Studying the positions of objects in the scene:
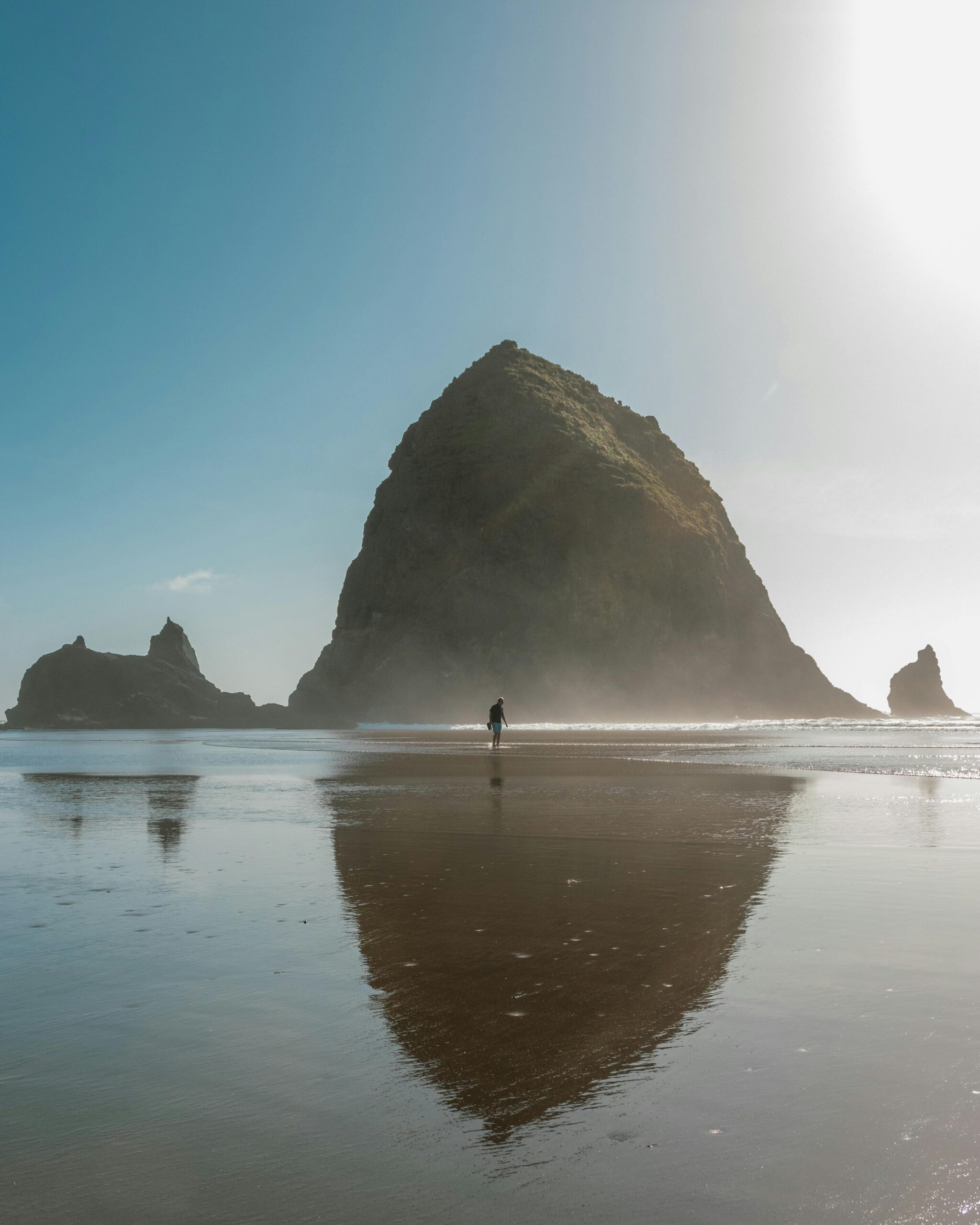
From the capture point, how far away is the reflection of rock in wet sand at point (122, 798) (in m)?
13.0

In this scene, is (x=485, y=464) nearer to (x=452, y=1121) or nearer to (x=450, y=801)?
(x=450, y=801)

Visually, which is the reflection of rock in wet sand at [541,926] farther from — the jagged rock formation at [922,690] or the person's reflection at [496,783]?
the jagged rock formation at [922,690]

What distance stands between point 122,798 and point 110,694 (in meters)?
157

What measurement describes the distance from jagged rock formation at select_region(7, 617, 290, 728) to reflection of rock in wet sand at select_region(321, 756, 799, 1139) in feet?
461

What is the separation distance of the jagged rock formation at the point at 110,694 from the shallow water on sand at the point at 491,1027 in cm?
14350

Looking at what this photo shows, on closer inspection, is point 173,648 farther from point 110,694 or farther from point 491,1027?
point 491,1027

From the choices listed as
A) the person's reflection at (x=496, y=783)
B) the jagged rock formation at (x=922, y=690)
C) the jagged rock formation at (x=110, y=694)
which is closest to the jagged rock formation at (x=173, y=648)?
the jagged rock formation at (x=110, y=694)

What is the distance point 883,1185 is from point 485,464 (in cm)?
12415

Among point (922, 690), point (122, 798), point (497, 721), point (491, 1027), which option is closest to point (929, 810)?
point (491, 1027)

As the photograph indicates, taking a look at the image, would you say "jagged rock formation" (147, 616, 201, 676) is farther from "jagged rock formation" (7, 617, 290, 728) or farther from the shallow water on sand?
the shallow water on sand

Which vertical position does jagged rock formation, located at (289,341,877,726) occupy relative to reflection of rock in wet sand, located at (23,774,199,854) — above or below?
above

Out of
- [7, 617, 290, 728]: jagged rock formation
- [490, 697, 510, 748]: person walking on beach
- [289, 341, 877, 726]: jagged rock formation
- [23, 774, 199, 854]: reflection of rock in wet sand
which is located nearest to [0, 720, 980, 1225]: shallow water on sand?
[23, 774, 199, 854]: reflection of rock in wet sand

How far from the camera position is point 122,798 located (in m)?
17.3

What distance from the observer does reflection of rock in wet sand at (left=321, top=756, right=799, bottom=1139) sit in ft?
13.7
